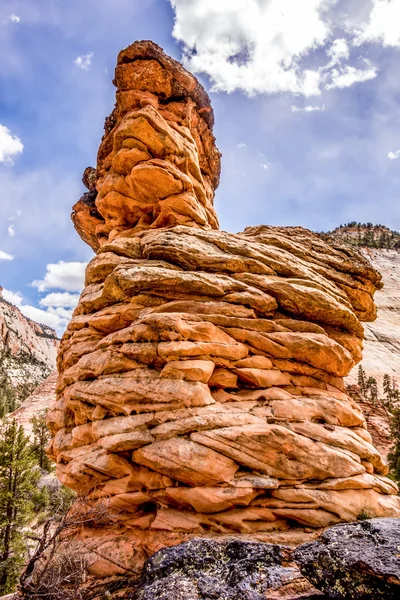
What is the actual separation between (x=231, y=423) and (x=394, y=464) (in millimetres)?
26706

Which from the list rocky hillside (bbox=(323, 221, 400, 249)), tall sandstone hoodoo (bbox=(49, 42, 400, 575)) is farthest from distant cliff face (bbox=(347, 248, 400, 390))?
tall sandstone hoodoo (bbox=(49, 42, 400, 575))

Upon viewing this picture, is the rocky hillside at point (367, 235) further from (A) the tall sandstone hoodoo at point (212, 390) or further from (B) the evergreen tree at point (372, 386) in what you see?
(A) the tall sandstone hoodoo at point (212, 390)

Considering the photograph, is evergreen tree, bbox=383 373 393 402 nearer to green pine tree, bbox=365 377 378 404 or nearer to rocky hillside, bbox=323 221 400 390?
green pine tree, bbox=365 377 378 404

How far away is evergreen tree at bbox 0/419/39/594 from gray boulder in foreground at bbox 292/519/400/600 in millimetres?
19426

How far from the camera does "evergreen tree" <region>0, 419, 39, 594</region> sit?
17.6 meters

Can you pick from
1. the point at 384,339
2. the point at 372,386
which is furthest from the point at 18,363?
the point at 384,339

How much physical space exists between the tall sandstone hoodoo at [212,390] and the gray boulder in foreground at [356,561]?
2.15 m

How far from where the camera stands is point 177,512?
927 centimetres

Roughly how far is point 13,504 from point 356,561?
22.6 m

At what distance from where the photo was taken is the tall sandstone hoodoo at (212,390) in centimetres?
902

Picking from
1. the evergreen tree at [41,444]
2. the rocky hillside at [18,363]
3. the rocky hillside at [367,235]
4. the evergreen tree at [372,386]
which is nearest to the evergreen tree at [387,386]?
the evergreen tree at [372,386]

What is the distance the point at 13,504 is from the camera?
65.8 ft

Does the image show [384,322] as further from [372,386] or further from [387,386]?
[372,386]

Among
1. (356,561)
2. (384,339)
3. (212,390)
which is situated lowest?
(356,561)
